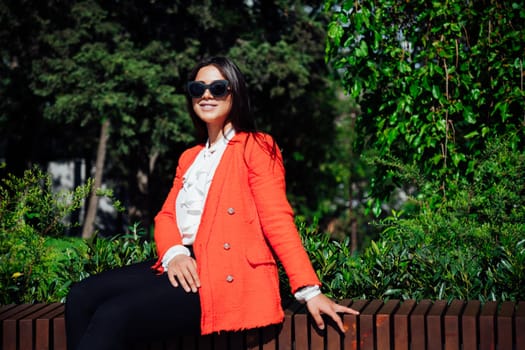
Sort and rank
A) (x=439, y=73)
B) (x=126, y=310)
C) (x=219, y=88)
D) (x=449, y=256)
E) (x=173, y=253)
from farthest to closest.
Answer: (x=439, y=73)
(x=449, y=256)
(x=219, y=88)
(x=173, y=253)
(x=126, y=310)

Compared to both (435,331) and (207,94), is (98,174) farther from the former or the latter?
(435,331)

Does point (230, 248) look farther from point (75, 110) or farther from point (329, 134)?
point (329, 134)

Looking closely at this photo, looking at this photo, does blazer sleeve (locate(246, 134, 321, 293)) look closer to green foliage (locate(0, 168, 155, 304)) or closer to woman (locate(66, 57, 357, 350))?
woman (locate(66, 57, 357, 350))

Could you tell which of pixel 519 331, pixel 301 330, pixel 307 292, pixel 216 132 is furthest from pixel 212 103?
pixel 519 331

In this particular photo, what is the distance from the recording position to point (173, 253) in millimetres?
2891

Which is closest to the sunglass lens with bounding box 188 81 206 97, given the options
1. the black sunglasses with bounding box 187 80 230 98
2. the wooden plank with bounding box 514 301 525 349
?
the black sunglasses with bounding box 187 80 230 98

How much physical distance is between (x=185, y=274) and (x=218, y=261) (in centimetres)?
14

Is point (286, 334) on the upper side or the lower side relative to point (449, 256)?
lower

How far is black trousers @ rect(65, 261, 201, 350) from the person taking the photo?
2.52 metres

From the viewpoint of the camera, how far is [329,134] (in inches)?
716

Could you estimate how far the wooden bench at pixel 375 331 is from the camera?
2.73 metres

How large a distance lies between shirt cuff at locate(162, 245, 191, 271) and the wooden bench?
334mm

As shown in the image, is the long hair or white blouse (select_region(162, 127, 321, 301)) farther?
the long hair

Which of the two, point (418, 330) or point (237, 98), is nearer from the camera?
point (418, 330)
